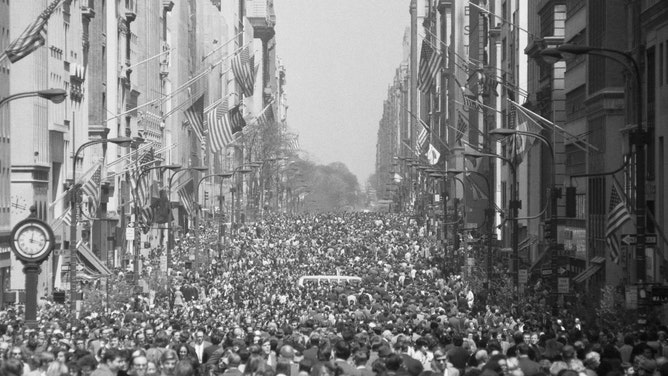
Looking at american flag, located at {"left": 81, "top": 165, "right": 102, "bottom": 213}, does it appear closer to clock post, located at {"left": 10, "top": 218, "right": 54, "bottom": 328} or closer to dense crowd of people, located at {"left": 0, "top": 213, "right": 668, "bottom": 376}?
dense crowd of people, located at {"left": 0, "top": 213, "right": 668, "bottom": 376}

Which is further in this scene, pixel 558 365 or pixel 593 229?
pixel 593 229

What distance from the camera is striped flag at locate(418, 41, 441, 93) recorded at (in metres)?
77.6

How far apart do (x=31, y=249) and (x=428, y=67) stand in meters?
45.8

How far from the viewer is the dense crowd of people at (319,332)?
2162cm

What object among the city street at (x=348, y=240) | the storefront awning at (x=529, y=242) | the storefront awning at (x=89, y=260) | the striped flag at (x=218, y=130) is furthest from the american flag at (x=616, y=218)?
the striped flag at (x=218, y=130)

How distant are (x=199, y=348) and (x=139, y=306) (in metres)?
23.4

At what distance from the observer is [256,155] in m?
193

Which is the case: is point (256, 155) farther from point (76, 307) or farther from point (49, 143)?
point (76, 307)

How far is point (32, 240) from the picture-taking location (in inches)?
1406

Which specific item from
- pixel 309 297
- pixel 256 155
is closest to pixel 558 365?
pixel 309 297

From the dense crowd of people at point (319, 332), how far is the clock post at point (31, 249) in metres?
0.60

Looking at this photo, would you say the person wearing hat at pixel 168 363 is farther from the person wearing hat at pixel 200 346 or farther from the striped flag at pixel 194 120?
the striped flag at pixel 194 120

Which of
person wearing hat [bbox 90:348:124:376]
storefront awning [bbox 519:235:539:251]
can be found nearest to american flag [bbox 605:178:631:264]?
person wearing hat [bbox 90:348:124:376]

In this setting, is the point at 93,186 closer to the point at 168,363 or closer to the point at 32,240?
the point at 32,240
